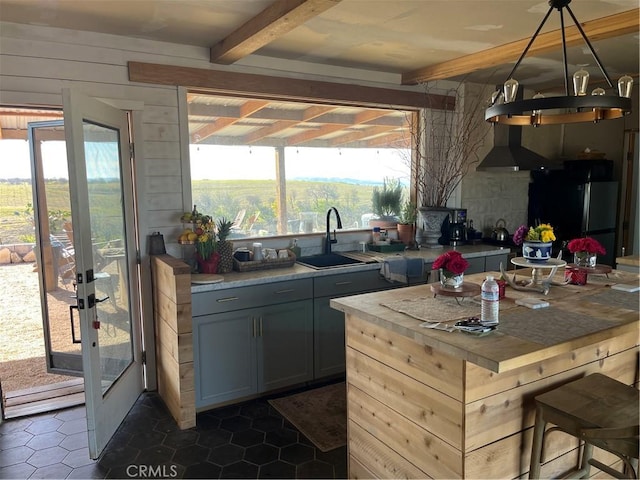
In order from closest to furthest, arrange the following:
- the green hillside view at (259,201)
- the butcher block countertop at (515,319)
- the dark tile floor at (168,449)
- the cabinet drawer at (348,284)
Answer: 1. the butcher block countertop at (515,319)
2. the dark tile floor at (168,449)
3. the green hillside view at (259,201)
4. the cabinet drawer at (348,284)

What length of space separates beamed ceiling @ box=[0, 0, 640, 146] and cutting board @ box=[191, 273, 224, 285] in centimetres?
110

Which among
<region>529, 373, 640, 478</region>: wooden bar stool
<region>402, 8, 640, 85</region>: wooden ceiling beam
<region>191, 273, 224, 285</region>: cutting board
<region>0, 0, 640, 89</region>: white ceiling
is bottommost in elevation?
<region>529, 373, 640, 478</region>: wooden bar stool

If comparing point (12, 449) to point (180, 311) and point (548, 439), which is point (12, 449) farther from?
point (548, 439)

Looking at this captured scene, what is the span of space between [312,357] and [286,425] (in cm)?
58

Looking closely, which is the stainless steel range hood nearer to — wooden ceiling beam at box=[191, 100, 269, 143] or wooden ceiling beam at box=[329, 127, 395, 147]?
wooden ceiling beam at box=[329, 127, 395, 147]

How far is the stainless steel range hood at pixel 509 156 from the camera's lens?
14.7ft

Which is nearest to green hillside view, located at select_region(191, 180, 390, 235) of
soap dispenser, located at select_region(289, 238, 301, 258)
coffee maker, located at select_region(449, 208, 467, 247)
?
soap dispenser, located at select_region(289, 238, 301, 258)

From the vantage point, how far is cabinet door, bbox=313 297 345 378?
134 inches

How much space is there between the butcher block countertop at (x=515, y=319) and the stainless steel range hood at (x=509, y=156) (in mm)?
2074

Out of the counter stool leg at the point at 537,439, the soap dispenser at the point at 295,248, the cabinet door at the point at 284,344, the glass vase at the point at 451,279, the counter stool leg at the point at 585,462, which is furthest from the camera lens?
the soap dispenser at the point at 295,248

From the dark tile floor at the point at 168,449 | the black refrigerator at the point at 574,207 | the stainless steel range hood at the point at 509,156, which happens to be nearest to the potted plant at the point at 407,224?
the stainless steel range hood at the point at 509,156

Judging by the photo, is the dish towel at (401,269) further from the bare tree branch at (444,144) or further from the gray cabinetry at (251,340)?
the bare tree branch at (444,144)

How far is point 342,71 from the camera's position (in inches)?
156

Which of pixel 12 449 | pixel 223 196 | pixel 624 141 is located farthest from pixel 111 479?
pixel 624 141
